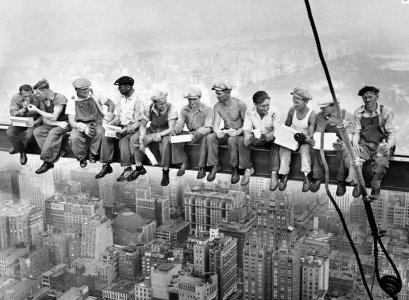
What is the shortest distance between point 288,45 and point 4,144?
344 cm

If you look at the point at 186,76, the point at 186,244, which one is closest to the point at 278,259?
the point at 186,244

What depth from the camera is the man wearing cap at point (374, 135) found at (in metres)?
4.59

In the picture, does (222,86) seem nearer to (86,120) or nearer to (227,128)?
(227,128)

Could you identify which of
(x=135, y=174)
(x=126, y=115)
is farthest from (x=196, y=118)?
(x=135, y=174)

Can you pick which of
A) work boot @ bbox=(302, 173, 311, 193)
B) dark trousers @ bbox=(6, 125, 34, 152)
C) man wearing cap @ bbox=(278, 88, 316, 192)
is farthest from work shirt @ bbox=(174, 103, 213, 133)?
dark trousers @ bbox=(6, 125, 34, 152)

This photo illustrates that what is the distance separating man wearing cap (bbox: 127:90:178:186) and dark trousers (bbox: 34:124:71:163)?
0.90 meters

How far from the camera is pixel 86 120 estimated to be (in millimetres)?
5676

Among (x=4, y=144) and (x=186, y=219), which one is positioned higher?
(x=4, y=144)

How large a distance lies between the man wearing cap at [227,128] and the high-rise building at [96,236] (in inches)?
158

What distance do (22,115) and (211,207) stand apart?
290cm

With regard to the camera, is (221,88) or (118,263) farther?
(118,263)

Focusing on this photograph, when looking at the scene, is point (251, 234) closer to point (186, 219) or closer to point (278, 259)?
point (278, 259)

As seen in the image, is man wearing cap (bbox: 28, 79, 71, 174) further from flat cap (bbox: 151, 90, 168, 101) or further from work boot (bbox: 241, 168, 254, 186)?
work boot (bbox: 241, 168, 254, 186)

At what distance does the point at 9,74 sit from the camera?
7.99m
